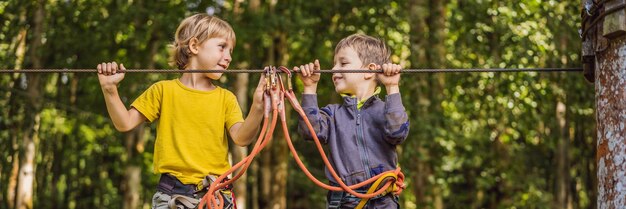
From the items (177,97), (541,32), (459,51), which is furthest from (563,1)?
(177,97)

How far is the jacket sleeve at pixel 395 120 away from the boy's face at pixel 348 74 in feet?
0.82

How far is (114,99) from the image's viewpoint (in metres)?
4.08

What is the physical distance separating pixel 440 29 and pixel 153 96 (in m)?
7.59

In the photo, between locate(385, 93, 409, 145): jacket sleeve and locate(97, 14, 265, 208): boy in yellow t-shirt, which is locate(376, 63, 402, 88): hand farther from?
locate(97, 14, 265, 208): boy in yellow t-shirt

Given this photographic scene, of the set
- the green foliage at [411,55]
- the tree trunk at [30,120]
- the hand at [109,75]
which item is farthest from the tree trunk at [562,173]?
the hand at [109,75]

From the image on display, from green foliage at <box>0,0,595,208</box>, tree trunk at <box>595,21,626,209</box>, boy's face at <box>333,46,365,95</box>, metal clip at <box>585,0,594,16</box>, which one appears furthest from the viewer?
green foliage at <box>0,0,595,208</box>

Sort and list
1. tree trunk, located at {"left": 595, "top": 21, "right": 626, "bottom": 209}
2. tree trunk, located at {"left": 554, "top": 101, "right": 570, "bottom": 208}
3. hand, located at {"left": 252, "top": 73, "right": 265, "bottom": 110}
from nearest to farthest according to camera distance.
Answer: tree trunk, located at {"left": 595, "top": 21, "right": 626, "bottom": 209}, hand, located at {"left": 252, "top": 73, "right": 265, "bottom": 110}, tree trunk, located at {"left": 554, "top": 101, "right": 570, "bottom": 208}

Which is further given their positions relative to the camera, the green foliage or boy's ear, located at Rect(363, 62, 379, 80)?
the green foliage

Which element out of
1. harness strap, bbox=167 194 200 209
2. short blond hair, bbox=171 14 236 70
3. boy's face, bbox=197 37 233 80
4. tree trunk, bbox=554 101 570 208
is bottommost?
tree trunk, bbox=554 101 570 208

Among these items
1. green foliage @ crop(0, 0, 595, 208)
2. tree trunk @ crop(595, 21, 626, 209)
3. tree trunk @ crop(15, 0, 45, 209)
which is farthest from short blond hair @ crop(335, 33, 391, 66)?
tree trunk @ crop(15, 0, 45, 209)

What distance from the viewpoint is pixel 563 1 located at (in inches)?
415

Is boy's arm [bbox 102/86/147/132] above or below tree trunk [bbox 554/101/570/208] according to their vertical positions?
above

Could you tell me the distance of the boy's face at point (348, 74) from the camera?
4.31 m

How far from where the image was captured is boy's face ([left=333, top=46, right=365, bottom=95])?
14.1ft
